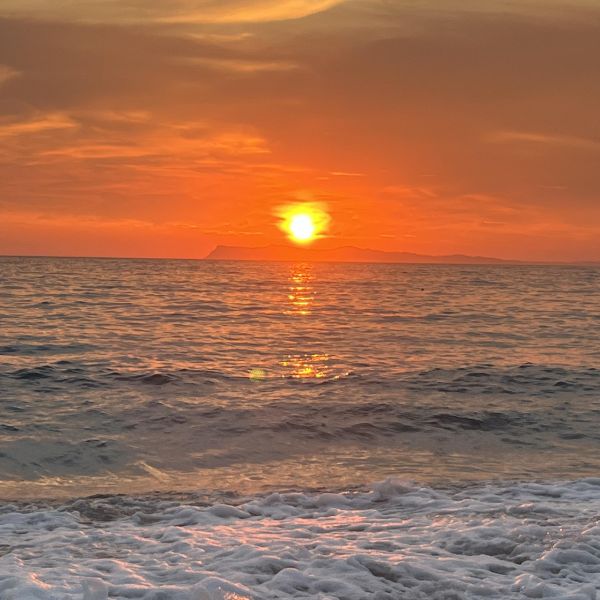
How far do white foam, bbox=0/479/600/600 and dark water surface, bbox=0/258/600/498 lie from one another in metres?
1.27

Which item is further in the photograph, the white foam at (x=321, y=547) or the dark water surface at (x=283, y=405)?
the dark water surface at (x=283, y=405)

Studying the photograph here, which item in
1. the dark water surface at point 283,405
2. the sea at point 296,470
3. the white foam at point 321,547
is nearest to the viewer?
the white foam at point 321,547

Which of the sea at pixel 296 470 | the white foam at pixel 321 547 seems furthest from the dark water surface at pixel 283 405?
the white foam at pixel 321 547

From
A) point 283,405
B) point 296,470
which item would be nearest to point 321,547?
point 296,470

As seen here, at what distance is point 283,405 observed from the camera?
16797 mm

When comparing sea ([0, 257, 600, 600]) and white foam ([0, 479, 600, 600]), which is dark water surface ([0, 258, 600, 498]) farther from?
white foam ([0, 479, 600, 600])

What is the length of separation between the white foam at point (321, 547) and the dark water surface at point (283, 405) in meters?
1.27

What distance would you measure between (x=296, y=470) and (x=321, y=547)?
4.08 m

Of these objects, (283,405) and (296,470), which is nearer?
(296,470)

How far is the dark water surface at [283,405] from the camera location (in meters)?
11.6

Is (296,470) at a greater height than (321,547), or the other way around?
(321,547)

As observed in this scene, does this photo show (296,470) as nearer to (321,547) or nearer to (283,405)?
(321,547)

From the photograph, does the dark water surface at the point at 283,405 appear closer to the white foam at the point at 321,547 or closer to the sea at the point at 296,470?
the sea at the point at 296,470

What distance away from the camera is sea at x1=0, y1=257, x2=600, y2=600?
6.79 metres
